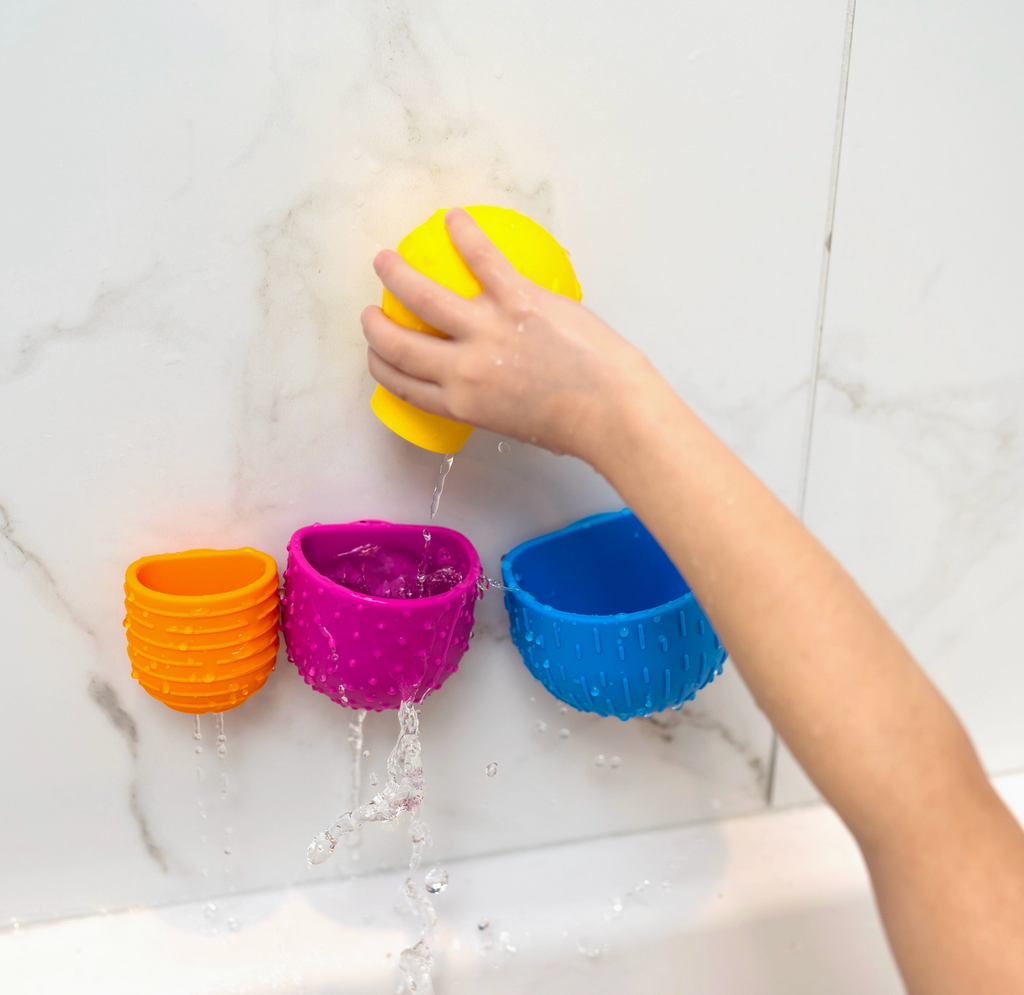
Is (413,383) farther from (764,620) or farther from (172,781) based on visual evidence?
(172,781)

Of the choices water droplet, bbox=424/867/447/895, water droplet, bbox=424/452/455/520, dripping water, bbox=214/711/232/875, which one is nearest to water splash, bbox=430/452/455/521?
water droplet, bbox=424/452/455/520

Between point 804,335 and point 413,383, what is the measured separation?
0.33m

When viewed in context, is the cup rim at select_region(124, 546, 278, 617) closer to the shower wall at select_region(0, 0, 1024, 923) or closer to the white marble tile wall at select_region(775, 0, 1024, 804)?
the shower wall at select_region(0, 0, 1024, 923)

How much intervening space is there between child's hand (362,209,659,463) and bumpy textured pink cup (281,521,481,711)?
5.4 inches

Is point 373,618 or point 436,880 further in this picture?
point 436,880

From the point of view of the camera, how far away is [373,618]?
0.57 m

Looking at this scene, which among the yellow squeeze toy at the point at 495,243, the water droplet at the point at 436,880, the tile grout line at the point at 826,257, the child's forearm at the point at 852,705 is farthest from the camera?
the water droplet at the point at 436,880

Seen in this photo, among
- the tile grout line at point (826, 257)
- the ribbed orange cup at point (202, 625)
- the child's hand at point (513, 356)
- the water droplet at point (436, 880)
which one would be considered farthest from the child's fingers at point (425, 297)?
the water droplet at point (436, 880)

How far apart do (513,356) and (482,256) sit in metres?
0.06

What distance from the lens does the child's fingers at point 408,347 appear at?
504mm

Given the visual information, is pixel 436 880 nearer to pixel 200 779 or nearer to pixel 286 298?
pixel 200 779

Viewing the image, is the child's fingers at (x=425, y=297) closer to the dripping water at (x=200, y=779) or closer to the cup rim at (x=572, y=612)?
the cup rim at (x=572, y=612)

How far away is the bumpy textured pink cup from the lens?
1.87 feet

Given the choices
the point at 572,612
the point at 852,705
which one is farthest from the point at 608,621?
the point at 852,705
